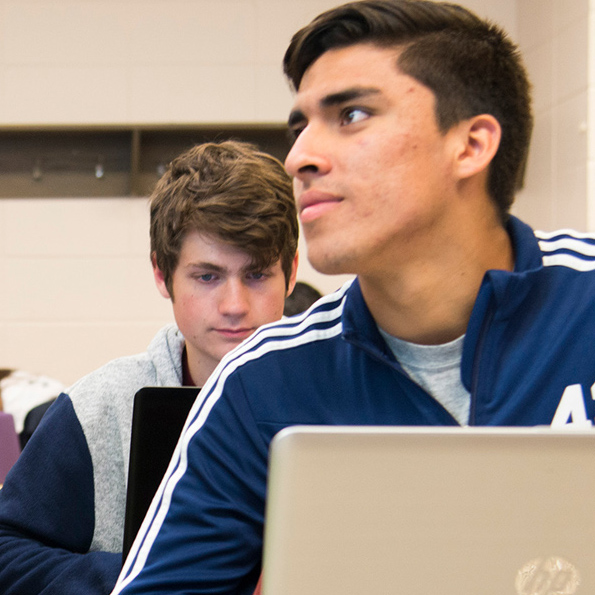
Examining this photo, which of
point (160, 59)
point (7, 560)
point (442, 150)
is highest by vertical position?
point (160, 59)

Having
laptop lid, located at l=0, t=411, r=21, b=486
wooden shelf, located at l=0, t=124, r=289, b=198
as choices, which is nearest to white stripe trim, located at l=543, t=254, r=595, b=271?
laptop lid, located at l=0, t=411, r=21, b=486

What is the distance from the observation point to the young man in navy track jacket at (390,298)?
977mm

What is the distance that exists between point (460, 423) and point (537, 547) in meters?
0.52

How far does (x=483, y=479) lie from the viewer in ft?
1.62

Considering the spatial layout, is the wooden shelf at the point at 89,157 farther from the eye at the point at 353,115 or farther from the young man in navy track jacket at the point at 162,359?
the eye at the point at 353,115

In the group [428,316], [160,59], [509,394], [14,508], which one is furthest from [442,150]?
[160,59]

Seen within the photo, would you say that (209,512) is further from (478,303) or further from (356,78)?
(356,78)

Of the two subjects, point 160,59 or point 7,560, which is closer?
point 7,560

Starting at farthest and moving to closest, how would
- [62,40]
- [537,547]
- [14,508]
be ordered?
[62,40] < [14,508] < [537,547]

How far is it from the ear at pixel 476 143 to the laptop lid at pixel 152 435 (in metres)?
0.49

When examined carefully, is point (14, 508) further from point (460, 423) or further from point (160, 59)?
point (160, 59)

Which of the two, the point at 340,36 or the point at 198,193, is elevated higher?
the point at 340,36

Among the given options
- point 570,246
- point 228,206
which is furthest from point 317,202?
point 228,206

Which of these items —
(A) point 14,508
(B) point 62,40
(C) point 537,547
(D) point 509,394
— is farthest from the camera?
(B) point 62,40
